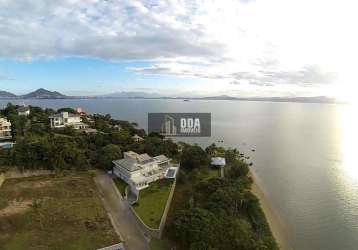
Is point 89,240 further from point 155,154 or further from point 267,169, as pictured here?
point 267,169

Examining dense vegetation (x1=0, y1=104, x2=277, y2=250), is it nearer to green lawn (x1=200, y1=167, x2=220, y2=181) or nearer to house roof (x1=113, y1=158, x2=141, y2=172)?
green lawn (x1=200, y1=167, x2=220, y2=181)

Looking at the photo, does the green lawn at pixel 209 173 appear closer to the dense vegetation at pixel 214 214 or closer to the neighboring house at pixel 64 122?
the dense vegetation at pixel 214 214

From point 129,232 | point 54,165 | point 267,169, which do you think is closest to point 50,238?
point 129,232

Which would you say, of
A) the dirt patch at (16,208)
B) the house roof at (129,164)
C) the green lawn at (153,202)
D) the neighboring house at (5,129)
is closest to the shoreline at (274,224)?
the green lawn at (153,202)

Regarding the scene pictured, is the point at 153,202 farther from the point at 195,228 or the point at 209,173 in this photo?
the point at 209,173

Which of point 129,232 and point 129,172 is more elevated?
point 129,172

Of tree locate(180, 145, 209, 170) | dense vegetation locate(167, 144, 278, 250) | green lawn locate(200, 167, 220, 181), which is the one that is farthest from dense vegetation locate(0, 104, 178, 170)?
dense vegetation locate(167, 144, 278, 250)
